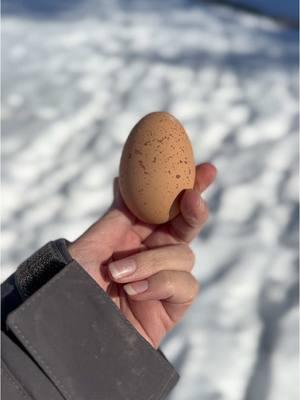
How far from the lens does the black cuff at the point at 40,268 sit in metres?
0.97

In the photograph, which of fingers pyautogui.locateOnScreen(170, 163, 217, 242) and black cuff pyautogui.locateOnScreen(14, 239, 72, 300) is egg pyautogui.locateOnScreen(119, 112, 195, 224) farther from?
black cuff pyautogui.locateOnScreen(14, 239, 72, 300)

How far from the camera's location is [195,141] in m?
2.07

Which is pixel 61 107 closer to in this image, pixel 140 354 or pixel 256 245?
pixel 256 245

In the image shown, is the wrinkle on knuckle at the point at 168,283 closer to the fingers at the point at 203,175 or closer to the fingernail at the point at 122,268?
the fingernail at the point at 122,268

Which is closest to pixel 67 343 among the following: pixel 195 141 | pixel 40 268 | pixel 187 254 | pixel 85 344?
pixel 85 344

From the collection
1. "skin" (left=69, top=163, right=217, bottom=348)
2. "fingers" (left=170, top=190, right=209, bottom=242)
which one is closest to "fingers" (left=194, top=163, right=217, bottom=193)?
"skin" (left=69, top=163, right=217, bottom=348)

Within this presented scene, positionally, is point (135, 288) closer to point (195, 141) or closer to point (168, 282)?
point (168, 282)

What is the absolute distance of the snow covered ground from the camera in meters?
1.39

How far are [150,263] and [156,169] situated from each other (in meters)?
0.19

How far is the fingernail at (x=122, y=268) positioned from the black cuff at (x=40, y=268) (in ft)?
0.26

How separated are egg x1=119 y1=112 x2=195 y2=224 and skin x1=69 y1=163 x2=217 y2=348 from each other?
3 centimetres

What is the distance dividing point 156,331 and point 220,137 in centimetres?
108

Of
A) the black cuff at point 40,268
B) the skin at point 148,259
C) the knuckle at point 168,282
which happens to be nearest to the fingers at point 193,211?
the skin at point 148,259

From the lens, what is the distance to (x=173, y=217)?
1.19 meters
